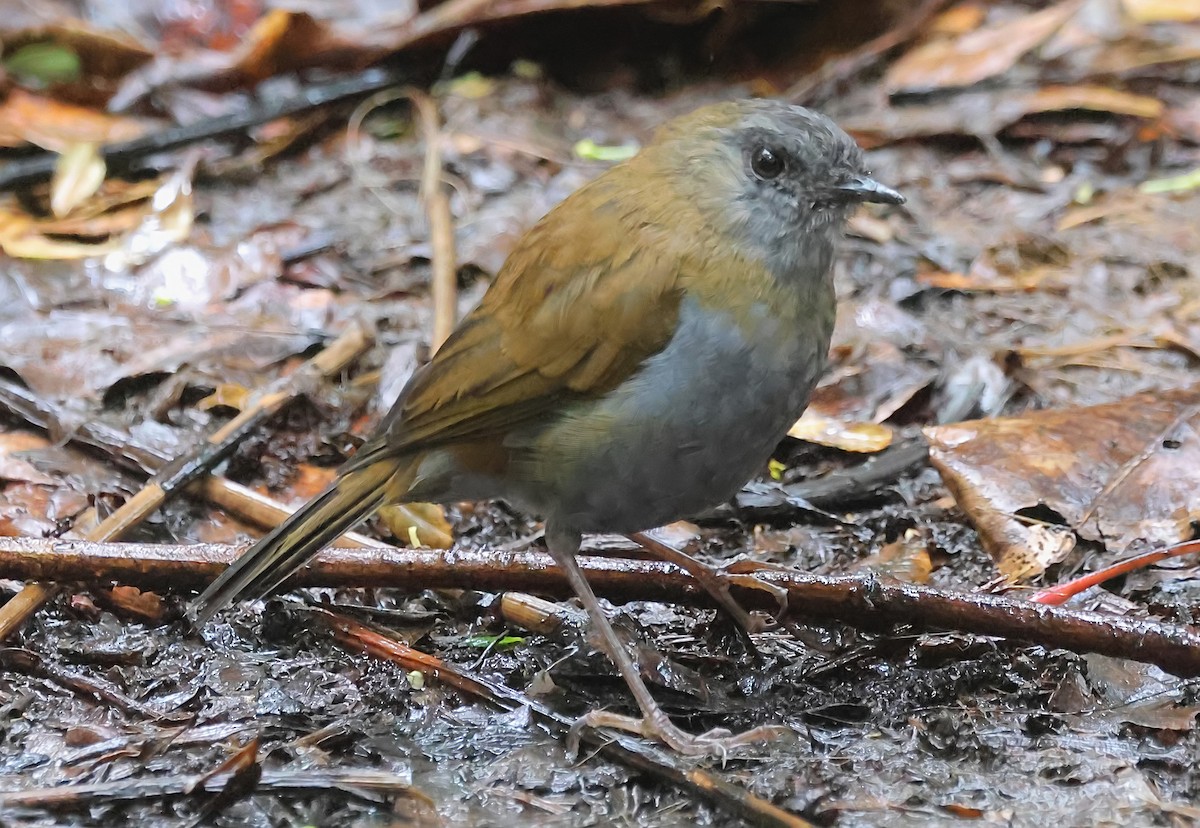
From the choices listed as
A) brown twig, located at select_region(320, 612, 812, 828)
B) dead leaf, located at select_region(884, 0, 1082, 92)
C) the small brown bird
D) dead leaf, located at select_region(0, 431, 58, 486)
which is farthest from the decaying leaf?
dead leaf, located at select_region(884, 0, 1082, 92)

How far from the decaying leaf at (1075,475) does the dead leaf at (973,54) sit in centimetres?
280

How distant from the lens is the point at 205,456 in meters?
3.68

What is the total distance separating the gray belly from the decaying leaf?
88 centimetres

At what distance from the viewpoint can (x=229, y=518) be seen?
12.0 feet

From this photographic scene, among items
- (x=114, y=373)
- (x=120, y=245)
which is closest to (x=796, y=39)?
(x=120, y=245)

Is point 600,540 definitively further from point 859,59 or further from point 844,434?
point 859,59

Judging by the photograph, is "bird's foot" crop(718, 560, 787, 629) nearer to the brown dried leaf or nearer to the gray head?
the gray head

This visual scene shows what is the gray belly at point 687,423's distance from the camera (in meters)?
2.76

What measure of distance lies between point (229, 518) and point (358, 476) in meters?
0.72

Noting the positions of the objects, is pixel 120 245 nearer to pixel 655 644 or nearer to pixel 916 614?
pixel 655 644

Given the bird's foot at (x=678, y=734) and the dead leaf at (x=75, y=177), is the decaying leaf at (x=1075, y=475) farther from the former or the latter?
the dead leaf at (x=75, y=177)

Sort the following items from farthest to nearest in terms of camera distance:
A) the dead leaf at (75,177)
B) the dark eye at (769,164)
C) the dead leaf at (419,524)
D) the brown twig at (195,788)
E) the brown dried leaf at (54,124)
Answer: the brown dried leaf at (54,124) → the dead leaf at (75,177) → the dead leaf at (419,524) → the dark eye at (769,164) → the brown twig at (195,788)

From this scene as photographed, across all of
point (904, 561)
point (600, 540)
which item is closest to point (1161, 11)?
point (904, 561)

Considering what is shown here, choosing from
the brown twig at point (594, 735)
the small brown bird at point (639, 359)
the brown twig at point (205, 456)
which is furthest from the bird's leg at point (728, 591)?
the brown twig at point (205, 456)
